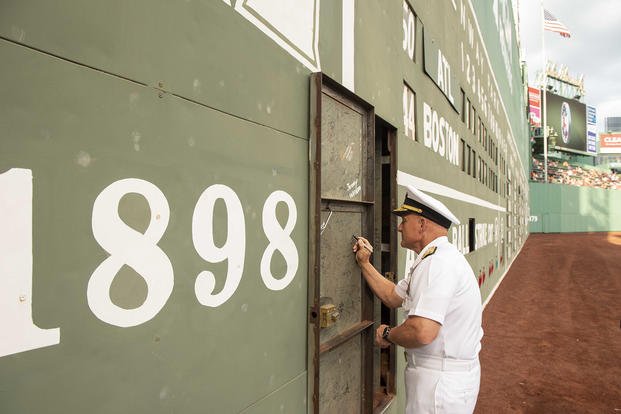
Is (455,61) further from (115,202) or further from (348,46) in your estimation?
(115,202)

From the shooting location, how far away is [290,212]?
2480mm


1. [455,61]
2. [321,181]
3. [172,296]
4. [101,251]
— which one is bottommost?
[172,296]

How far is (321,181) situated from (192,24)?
1.41 meters

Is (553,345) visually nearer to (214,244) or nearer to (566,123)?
(214,244)

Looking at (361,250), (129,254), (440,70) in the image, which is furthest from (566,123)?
(129,254)

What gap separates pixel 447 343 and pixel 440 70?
16.3 feet

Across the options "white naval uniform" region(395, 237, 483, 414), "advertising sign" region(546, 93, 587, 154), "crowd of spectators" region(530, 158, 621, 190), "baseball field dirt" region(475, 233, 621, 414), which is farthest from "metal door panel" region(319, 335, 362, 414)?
"advertising sign" region(546, 93, 587, 154)

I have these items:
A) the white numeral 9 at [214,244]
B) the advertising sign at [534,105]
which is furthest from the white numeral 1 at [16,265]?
the advertising sign at [534,105]

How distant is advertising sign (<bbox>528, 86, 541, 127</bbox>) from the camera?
5456 centimetres

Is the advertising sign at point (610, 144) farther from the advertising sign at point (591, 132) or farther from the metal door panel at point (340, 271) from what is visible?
the metal door panel at point (340, 271)

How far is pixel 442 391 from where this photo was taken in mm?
2861

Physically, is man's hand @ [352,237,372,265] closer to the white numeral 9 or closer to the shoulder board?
the shoulder board

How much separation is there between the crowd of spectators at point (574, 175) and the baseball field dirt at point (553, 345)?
139ft

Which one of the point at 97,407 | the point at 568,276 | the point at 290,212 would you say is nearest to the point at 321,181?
the point at 290,212
